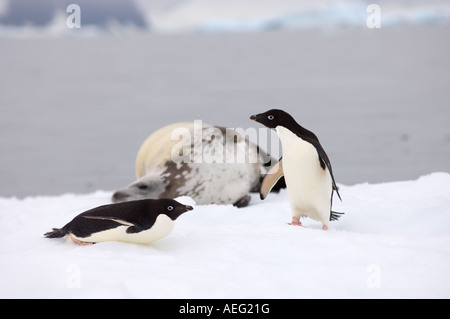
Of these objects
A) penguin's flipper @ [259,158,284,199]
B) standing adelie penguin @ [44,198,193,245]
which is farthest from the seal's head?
standing adelie penguin @ [44,198,193,245]

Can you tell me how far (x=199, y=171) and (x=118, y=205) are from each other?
163 centimetres

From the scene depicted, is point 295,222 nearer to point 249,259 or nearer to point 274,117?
point 274,117

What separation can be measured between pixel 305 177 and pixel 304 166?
0.06 meters

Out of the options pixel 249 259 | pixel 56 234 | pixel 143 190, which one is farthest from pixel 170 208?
pixel 143 190

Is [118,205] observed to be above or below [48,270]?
above

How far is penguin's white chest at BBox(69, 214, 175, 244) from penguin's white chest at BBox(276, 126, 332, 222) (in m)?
0.77

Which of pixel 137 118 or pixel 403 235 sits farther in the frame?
pixel 137 118

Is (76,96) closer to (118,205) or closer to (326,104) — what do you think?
(326,104)

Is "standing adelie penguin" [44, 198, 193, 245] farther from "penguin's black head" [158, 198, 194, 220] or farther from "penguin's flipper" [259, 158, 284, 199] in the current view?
"penguin's flipper" [259, 158, 284, 199]

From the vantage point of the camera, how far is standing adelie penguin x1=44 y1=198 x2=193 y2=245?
2877 mm

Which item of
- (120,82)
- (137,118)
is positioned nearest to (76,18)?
(137,118)

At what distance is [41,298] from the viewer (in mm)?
2346

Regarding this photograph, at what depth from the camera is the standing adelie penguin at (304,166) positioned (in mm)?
3330

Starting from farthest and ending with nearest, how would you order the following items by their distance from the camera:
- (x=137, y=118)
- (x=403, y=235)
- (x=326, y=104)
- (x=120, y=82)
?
(x=120, y=82) → (x=326, y=104) → (x=137, y=118) → (x=403, y=235)
